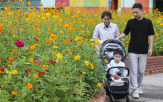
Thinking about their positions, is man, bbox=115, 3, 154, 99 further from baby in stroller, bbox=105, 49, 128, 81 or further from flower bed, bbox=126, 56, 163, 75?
flower bed, bbox=126, 56, 163, 75

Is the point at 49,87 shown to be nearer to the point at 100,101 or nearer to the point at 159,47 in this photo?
the point at 100,101

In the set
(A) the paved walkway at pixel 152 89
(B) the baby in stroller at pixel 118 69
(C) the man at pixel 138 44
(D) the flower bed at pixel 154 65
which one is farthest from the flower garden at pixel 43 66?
(D) the flower bed at pixel 154 65

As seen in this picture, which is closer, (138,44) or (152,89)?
(138,44)

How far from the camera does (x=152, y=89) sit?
5.52 meters

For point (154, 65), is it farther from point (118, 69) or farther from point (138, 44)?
point (118, 69)

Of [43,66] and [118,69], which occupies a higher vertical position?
[43,66]

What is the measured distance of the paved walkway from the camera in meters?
4.73

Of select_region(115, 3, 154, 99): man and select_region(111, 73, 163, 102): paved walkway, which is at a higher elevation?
select_region(115, 3, 154, 99): man

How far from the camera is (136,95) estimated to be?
4.71 meters

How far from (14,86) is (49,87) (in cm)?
35

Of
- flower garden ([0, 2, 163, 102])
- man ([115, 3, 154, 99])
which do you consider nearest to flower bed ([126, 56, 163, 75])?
man ([115, 3, 154, 99])

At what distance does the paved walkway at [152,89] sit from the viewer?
4729mm

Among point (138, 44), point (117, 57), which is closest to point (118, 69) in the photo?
point (117, 57)

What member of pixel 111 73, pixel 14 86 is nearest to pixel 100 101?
pixel 111 73
